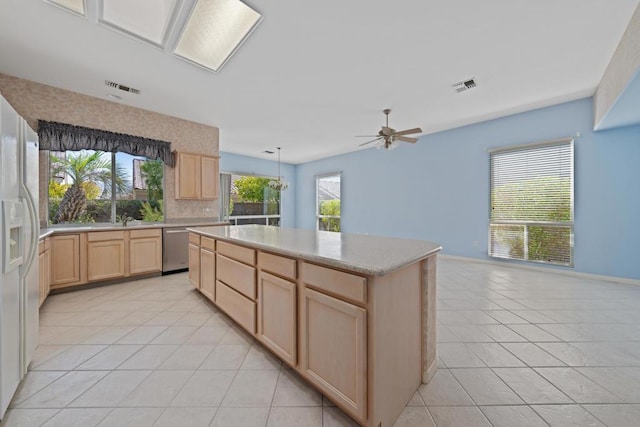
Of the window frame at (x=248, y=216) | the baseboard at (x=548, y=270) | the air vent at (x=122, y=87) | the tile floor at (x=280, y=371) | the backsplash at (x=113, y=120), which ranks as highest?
the air vent at (x=122, y=87)

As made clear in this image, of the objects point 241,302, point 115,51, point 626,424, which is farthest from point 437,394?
point 115,51

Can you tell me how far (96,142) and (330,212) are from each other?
5.68 m

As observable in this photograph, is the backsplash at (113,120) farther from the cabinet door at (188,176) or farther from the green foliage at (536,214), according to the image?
the green foliage at (536,214)

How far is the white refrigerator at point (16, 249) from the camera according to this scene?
124 cm

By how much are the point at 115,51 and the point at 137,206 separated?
2536 mm

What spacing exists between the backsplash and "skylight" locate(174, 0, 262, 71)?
2.08 metres

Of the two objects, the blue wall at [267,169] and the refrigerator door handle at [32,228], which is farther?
the blue wall at [267,169]

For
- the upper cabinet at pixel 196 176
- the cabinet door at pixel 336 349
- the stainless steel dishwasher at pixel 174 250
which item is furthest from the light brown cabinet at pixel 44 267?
the cabinet door at pixel 336 349

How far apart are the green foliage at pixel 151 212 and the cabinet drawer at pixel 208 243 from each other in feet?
7.24

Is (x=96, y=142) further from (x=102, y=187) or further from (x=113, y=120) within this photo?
(x=102, y=187)

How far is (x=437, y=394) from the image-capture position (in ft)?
4.76

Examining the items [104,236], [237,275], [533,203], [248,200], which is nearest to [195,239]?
[237,275]

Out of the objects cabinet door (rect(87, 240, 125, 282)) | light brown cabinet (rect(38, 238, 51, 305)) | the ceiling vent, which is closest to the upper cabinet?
cabinet door (rect(87, 240, 125, 282))

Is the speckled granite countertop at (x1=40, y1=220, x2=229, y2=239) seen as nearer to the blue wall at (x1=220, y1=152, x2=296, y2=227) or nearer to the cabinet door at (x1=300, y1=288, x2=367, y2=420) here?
the blue wall at (x1=220, y1=152, x2=296, y2=227)
